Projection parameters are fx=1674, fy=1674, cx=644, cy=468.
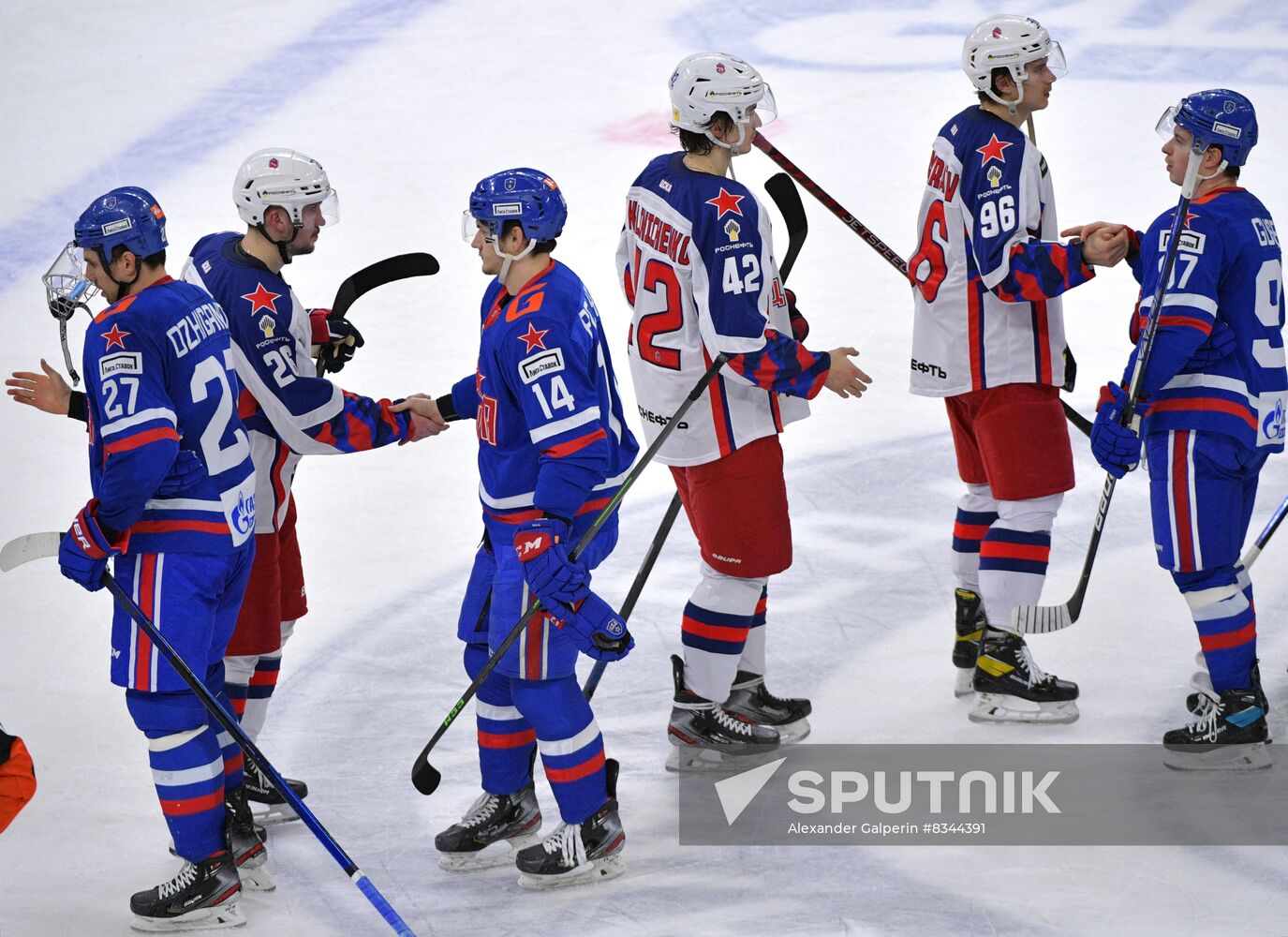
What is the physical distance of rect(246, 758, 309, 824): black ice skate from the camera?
3.81m

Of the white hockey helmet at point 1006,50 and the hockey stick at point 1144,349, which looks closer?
the hockey stick at point 1144,349

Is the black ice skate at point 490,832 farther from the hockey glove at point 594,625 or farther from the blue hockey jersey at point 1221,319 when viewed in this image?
the blue hockey jersey at point 1221,319

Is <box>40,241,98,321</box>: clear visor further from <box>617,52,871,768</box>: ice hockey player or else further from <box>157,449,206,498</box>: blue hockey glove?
<box>617,52,871,768</box>: ice hockey player

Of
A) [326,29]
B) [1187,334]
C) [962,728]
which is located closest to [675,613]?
[962,728]

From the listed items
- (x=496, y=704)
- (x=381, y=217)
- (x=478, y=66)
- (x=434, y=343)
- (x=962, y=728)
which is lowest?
(x=962, y=728)

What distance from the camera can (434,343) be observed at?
20.6 ft

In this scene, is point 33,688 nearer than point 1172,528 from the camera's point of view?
No

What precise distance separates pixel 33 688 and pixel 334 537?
43.7 inches

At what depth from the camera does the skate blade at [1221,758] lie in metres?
3.78

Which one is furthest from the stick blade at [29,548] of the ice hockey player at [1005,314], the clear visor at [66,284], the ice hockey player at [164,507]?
the ice hockey player at [1005,314]

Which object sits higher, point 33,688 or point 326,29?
point 326,29

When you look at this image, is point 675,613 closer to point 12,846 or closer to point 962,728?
point 962,728

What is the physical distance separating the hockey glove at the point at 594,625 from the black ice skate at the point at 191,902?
2.84ft

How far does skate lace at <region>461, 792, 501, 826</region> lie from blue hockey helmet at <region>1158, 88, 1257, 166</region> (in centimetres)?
207
